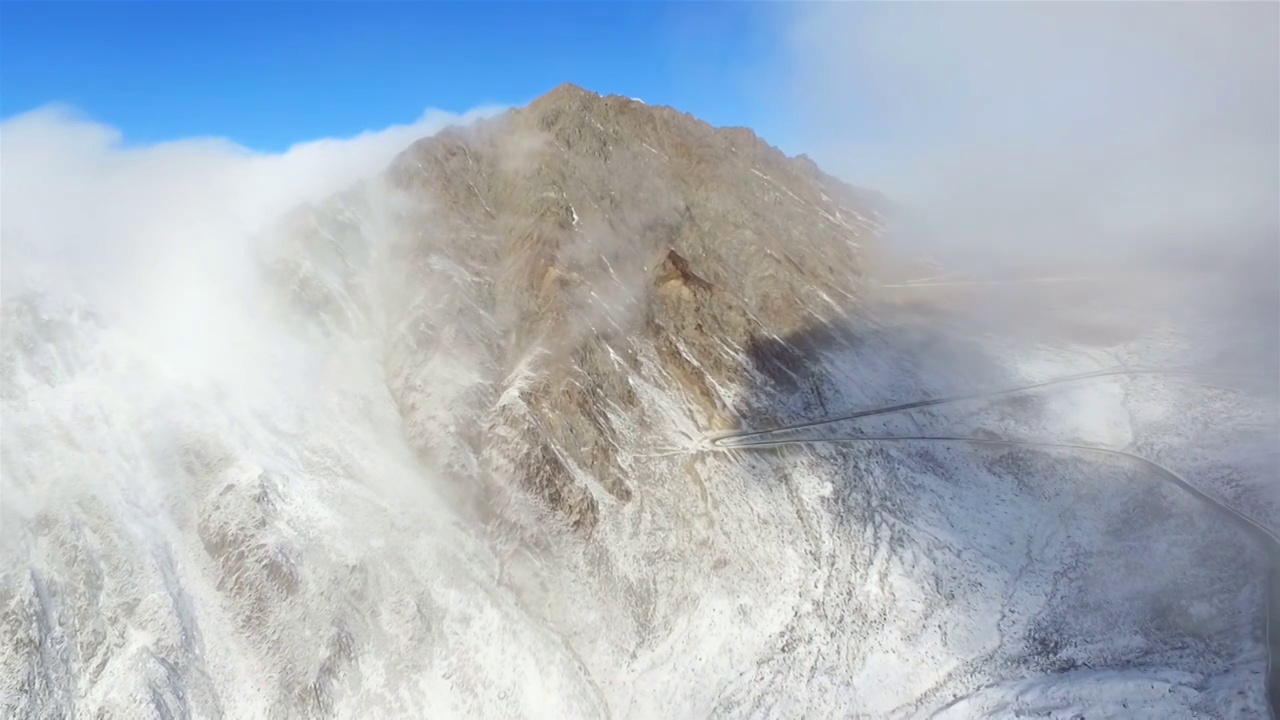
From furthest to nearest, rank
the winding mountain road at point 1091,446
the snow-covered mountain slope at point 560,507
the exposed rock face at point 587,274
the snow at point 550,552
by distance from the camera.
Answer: the exposed rock face at point 587,274 → the winding mountain road at point 1091,446 → the snow-covered mountain slope at point 560,507 → the snow at point 550,552

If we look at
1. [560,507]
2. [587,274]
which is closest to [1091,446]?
[560,507]

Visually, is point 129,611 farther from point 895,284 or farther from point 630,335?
point 895,284

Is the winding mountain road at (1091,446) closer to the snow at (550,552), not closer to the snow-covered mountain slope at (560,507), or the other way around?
the snow-covered mountain slope at (560,507)

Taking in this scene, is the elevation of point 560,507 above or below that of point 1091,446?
above

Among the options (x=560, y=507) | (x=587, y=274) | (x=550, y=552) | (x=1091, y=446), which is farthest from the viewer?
(x=587, y=274)

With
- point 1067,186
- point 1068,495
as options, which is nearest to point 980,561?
point 1068,495

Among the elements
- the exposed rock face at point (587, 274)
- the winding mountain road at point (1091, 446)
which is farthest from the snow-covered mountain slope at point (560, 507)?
the winding mountain road at point (1091, 446)

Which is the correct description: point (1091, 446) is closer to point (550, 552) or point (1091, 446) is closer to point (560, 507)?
point (560, 507)
